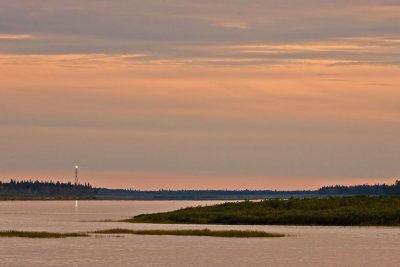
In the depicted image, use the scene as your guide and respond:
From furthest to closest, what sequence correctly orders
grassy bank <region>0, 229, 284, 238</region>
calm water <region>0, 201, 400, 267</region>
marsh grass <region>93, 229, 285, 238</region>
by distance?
marsh grass <region>93, 229, 285, 238</region>
grassy bank <region>0, 229, 284, 238</region>
calm water <region>0, 201, 400, 267</region>

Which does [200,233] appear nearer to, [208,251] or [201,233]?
[201,233]

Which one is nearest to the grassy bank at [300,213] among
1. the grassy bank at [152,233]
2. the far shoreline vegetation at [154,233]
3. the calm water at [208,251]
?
the calm water at [208,251]

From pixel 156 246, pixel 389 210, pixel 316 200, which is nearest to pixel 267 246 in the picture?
pixel 156 246

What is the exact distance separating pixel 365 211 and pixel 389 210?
108 inches

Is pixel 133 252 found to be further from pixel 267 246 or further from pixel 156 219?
pixel 156 219

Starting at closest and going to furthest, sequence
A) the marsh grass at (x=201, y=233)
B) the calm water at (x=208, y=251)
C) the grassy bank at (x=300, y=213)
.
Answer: the calm water at (x=208, y=251) → the marsh grass at (x=201, y=233) → the grassy bank at (x=300, y=213)

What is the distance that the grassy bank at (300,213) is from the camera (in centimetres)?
12531

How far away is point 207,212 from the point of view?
137125 millimetres

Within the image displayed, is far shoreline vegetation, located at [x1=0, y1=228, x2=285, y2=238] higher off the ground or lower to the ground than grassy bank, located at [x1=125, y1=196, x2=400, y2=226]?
lower

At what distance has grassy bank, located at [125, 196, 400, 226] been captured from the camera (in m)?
125

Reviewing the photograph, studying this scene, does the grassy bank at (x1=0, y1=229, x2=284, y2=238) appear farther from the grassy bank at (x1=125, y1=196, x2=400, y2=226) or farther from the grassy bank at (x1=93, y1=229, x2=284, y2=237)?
the grassy bank at (x1=125, y1=196, x2=400, y2=226)

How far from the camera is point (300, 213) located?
129 m

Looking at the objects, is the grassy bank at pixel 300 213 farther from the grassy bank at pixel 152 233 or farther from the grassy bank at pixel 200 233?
the grassy bank at pixel 152 233

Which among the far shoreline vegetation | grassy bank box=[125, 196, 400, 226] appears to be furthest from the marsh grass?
grassy bank box=[125, 196, 400, 226]
